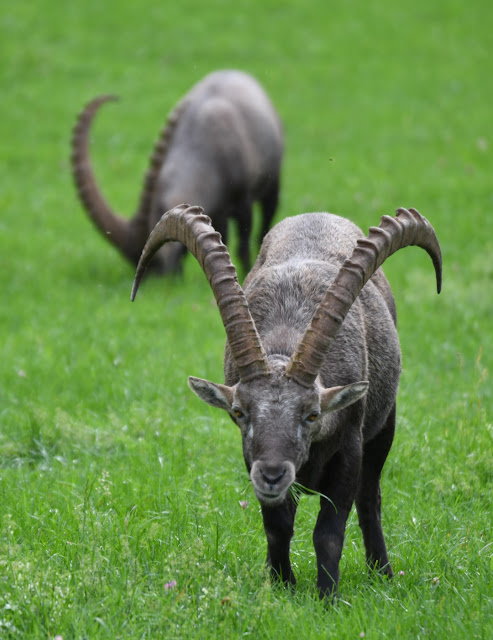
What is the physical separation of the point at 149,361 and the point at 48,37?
19.7 m

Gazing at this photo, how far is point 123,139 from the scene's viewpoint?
67.9 feet

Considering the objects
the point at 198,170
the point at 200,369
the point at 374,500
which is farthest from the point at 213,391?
the point at 198,170

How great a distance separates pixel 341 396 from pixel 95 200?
9.03 metres

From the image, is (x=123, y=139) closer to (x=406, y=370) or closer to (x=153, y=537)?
(x=406, y=370)

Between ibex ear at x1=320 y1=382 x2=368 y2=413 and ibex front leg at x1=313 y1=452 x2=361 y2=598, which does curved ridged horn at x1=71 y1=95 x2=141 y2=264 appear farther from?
ibex ear at x1=320 y1=382 x2=368 y2=413

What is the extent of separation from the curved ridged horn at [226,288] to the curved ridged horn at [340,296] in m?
0.18

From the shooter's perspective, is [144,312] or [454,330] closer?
[454,330]

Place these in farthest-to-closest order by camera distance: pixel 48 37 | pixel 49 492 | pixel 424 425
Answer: pixel 48 37, pixel 424 425, pixel 49 492

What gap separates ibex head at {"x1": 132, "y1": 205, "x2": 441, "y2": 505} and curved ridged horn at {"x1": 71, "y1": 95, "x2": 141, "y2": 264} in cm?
808

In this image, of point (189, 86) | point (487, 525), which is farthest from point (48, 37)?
point (487, 525)

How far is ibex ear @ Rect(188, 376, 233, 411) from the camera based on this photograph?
16.1ft

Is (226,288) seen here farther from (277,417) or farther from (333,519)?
(333,519)

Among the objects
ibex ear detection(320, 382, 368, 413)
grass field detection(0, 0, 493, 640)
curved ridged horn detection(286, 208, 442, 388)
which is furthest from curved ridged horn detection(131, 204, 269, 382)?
grass field detection(0, 0, 493, 640)

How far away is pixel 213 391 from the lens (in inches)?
195
